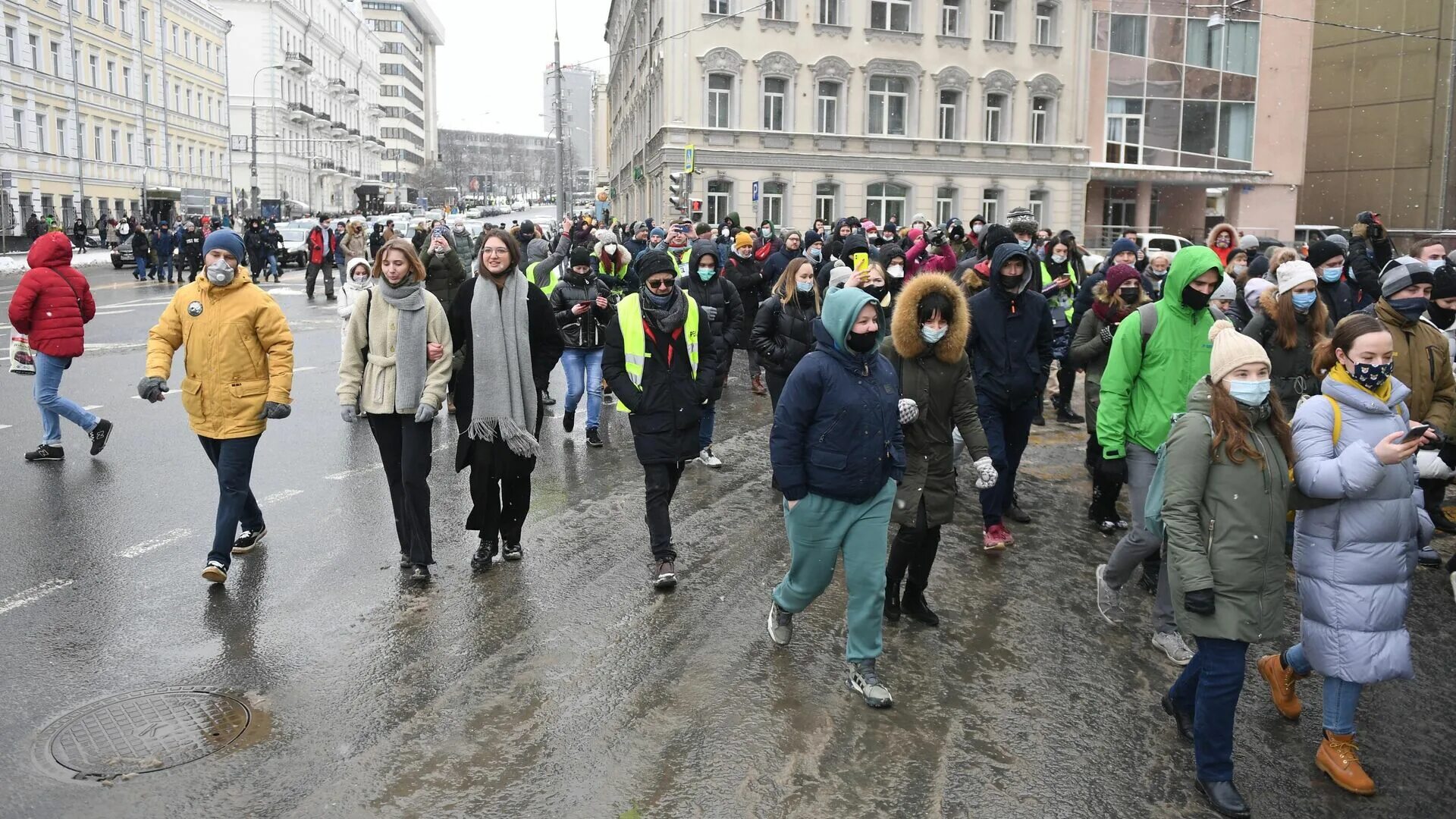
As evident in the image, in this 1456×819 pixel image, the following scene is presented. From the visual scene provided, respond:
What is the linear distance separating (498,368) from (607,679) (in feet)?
7.07

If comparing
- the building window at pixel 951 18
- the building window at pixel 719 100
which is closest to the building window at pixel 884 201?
the building window at pixel 951 18

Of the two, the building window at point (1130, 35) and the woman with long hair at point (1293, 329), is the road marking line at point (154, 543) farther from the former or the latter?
the building window at point (1130, 35)

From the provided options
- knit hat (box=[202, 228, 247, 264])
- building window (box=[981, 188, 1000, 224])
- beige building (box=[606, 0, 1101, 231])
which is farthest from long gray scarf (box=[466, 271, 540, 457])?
building window (box=[981, 188, 1000, 224])

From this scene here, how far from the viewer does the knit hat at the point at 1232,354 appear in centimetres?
407

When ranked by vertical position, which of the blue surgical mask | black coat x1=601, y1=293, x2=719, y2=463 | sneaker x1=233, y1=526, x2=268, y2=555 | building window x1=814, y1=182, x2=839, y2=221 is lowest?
sneaker x1=233, y1=526, x2=268, y2=555

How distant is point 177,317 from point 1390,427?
6.14 metres

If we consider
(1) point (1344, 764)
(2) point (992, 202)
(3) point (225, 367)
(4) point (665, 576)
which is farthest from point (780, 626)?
(2) point (992, 202)

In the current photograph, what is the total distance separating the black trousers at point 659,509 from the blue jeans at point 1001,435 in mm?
2088

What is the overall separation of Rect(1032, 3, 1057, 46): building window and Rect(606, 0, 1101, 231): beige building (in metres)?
0.06

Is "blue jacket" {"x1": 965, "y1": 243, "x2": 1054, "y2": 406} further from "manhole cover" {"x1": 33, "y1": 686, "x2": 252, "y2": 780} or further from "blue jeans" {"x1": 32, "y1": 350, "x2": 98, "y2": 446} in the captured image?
"blue jeans" {"x1": 32, "y1": 350, "x2": 98, "y2": 446}

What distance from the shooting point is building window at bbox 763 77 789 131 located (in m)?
41.5

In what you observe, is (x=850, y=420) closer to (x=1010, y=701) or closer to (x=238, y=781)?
(x=1010, y=701)

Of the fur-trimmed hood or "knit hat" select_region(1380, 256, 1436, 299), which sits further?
"knit hat" select_region(1380, 256, 1436, 299)

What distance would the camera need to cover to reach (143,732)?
4.59m
